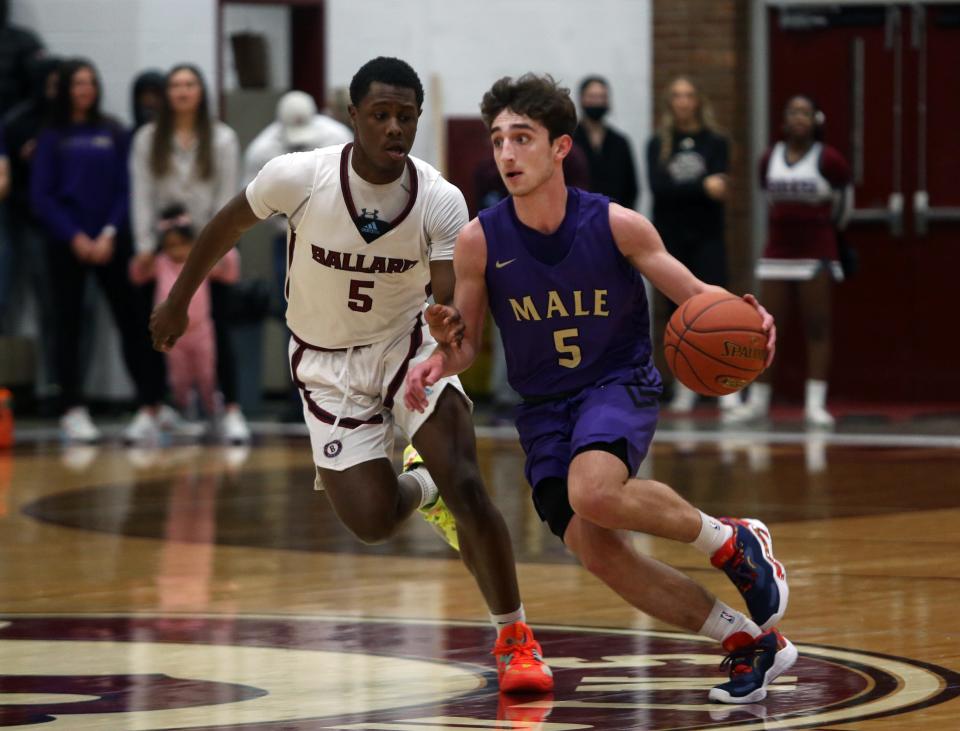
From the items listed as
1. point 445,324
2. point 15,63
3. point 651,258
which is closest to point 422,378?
point 445,324

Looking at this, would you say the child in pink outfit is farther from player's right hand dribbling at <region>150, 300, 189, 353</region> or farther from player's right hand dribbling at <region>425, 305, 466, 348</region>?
player's right hand dribbling at <region>425, 305, 466, 348</region>

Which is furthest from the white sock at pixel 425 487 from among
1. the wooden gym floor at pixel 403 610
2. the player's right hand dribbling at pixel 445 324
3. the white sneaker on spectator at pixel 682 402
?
the white sneaker on spectator at pixel 682 402

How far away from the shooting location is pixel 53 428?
1377 centimetres

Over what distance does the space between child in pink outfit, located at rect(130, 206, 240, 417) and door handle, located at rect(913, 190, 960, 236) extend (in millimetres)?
4951

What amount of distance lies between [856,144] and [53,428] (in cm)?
590

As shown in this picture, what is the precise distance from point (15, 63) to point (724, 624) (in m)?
10.1

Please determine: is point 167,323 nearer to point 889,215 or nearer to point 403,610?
point 403,610

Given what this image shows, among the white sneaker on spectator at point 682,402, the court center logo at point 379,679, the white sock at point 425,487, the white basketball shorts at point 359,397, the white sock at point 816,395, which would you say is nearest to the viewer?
the court center logo at point 379,679

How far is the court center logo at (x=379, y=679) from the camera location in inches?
192

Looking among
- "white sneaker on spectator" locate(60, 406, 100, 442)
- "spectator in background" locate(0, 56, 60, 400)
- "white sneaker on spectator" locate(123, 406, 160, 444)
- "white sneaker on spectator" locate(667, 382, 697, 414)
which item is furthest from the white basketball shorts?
"white sneaker on spectator" locate(667, 382, 697, 414)

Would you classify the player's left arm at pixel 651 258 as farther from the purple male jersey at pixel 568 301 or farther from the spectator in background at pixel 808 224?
the spectator in background at pixel 808 224

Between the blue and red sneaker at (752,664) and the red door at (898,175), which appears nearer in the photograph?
the blue and red sneaker at (752,664)

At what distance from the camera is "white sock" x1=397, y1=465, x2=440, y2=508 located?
244 inches

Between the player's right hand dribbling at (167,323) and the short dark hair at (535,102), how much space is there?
3.69 ft
